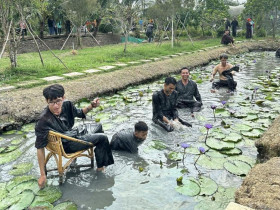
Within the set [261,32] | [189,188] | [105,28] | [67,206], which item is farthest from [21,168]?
[261,32]

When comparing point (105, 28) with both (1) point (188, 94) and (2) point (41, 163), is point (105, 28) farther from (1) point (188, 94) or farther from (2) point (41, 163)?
(2) point (41, 163)

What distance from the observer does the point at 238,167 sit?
3.99m

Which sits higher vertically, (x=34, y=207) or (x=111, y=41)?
(x=111, y=41)

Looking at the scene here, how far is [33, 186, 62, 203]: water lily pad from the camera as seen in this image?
3305 mm

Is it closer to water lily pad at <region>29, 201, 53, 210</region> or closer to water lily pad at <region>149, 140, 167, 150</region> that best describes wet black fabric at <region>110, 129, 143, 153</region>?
water lily pad at <region>149, 140, 167, 150</region>

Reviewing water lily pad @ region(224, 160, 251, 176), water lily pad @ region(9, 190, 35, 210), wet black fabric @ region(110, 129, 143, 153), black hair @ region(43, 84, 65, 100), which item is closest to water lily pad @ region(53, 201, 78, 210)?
water lily pad @ region(9, 190, 35, 210)

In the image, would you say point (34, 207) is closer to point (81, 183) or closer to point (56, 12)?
point (81, 183)

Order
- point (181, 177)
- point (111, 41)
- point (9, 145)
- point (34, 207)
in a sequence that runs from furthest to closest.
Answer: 1. point (111, 41)
2. point (9, 145)
3. point (181, 177)
4. point (34, 207)

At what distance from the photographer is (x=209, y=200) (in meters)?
3.30

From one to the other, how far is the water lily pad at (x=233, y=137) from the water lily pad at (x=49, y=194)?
307 cm

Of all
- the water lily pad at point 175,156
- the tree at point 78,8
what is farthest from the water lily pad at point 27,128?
the tree at point 78,8

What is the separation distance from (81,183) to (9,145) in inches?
78.7

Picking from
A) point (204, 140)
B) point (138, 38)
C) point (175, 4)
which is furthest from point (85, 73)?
point (138, 38)

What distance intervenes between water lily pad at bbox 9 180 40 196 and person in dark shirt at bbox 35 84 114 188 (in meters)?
0.18
